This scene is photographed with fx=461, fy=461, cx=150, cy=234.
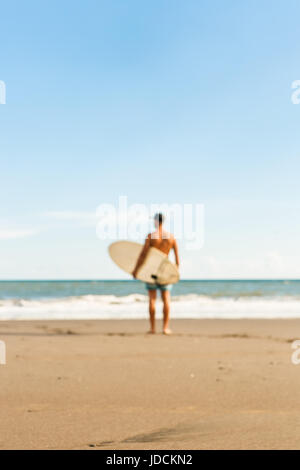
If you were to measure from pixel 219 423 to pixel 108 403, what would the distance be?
2.70 ft

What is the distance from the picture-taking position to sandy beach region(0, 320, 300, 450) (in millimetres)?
2348

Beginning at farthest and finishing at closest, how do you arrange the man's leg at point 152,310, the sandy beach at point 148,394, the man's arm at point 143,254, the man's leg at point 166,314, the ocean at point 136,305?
the ocean at point 136,305 < the man's arm at point 143,254 < the man's leg at point 152,310 < the man's leg at point 166,314 < the sandy beach at point 148,394

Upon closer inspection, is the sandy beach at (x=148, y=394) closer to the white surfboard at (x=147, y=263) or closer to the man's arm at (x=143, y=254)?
the white surfboard at (x=147, y=263)

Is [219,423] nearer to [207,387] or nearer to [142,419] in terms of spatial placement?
[142,419]

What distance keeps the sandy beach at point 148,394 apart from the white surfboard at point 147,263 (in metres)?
1.22

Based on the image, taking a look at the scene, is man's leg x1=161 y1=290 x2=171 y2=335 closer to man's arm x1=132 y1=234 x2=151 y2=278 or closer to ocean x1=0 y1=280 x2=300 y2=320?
man's arm x1=132 y1=234 x2=151 y2=278

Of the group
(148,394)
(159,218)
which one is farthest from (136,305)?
(148,394)

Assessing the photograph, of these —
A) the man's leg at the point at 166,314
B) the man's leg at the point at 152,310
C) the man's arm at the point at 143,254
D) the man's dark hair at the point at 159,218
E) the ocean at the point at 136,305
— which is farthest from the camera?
the ocean at the point at 136,305

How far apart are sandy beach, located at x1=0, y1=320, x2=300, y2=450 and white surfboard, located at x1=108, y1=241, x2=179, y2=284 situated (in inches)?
48.2

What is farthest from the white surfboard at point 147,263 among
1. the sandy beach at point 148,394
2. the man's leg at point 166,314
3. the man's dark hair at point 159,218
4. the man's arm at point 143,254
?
the sandy beach at point 148,394

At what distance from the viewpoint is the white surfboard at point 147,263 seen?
732cm

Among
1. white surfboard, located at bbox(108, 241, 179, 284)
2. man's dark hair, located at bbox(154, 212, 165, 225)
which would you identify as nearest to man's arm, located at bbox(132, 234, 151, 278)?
white surfboard, located at bbox(108, 241, 179, 284)

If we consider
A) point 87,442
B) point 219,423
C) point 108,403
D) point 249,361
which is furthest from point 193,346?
point 87,442

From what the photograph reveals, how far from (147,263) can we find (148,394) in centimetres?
427
